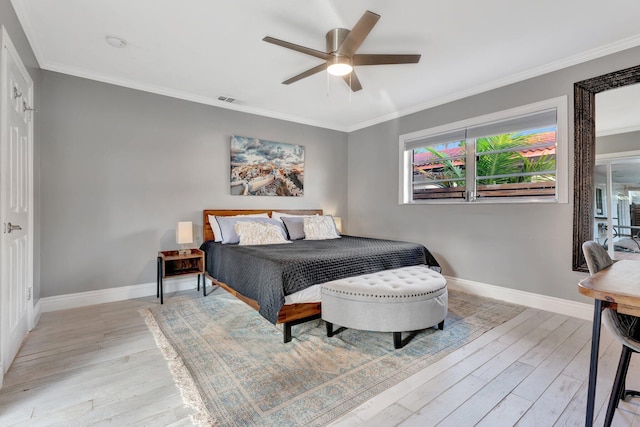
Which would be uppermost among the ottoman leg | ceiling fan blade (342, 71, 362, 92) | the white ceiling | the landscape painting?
the white ceiling

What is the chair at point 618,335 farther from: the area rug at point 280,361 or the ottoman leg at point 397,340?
the ottoman leg at point 397,340

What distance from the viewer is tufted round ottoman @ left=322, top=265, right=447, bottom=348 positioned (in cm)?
231

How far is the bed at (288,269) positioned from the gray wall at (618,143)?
237 cm

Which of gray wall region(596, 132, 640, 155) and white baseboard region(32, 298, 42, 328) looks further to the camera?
gray wall region(596, 132, 640, 155)

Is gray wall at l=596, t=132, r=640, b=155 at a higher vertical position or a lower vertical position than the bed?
higher

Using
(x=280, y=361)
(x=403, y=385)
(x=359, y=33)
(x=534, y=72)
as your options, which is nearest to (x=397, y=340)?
(x=403, y=385)

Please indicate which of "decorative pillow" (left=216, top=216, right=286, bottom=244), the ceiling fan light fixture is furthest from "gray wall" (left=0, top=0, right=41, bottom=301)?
the ceiling fan light fixture

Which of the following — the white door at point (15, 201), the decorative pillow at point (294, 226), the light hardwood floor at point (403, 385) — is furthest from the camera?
the decorative pillow at point (294, 226)

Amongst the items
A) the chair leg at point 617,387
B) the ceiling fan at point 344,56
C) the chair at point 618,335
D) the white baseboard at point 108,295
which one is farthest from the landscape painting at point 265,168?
the chair leg at point 617,387

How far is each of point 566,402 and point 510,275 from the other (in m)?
2.03

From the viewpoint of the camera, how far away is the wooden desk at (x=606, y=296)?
114 cm

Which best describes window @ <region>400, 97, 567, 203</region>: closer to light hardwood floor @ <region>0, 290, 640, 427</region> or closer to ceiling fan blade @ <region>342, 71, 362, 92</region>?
light hardwood floor @ <region>0, 290, 640, 427</region>

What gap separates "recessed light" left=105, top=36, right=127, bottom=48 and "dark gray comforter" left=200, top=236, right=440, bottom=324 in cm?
221

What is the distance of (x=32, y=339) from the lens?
2492 mm
